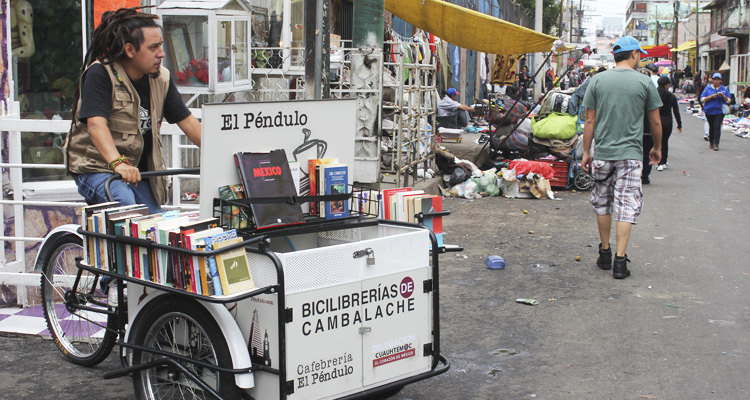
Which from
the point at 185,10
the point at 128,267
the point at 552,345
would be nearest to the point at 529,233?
the point at 552,345

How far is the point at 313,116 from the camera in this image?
3900 millimetres

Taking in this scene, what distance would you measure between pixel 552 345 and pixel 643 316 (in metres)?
1.05

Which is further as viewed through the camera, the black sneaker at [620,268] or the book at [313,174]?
the black sneaker at [620,268]

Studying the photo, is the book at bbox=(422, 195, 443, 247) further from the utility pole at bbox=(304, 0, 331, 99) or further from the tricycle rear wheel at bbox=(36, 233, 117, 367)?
the utility pole at bbox=(304, 0, 331, 99)

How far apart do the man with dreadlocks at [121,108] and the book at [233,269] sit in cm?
107

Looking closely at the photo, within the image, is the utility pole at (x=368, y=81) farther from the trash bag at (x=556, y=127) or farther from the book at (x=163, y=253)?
the book at (x=163, y=253)

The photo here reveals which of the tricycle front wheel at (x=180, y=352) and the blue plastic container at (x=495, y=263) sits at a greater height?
the tricycle front wheel at (x=180, y=352)

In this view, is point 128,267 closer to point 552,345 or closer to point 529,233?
point 552,345

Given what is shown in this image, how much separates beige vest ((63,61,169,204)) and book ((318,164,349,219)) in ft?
3.94

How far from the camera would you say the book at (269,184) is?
355cm

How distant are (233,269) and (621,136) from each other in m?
4.59

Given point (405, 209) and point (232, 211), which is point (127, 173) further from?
point (405, 209)

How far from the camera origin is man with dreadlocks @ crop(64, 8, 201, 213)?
407 centimetres

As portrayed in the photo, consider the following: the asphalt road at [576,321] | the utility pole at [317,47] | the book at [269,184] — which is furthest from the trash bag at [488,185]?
the book at [269,184]
